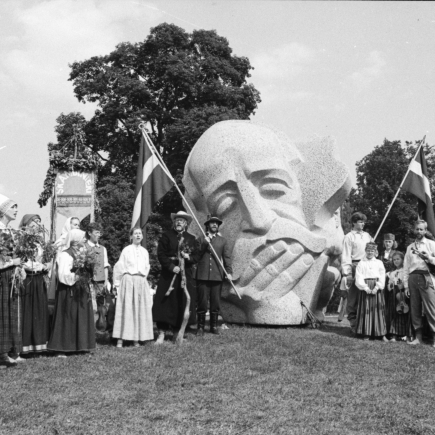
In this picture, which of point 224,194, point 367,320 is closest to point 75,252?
point 224,194

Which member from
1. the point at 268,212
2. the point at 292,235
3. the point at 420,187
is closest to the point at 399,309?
the point at 292,235

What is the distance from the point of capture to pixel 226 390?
5227 mm

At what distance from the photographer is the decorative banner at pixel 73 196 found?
19247 mm

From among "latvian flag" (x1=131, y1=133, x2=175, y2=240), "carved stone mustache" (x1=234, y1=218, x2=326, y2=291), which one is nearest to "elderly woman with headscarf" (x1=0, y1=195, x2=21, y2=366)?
"latvian flag" (x1=131, y1=133, x2=175, y2=240)

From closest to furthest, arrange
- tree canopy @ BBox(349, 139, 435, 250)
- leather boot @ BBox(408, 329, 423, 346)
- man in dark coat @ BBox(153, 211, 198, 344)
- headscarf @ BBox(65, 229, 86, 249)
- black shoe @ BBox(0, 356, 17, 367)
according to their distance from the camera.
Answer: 1. black shoe @ BBox(0, 356, 17, 367)
2. headscarf @ BBox(65, 229, 86, 249)
3. man in dark coat @ BBox(153, 211, 198, 344)
4. leather boot @ BBox(408, 329, 423, 346)
5. tree canopy @ BBox(349, 139, 435, 250)

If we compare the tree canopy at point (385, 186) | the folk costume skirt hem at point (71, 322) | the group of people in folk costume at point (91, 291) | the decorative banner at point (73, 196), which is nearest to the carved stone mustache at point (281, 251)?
the group of people in folk costume at point (91, 291)

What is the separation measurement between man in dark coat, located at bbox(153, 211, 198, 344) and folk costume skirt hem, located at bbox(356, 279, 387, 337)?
2.61 m

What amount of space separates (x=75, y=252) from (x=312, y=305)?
4508 millimetres

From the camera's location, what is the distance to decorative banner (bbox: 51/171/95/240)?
63.1ft

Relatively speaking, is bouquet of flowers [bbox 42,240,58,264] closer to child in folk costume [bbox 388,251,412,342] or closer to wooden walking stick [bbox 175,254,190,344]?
wooden walking stick [bbox 175,254,190,344]

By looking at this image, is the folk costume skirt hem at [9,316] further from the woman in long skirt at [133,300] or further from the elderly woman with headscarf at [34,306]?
the woman in long skirt at [133,300]

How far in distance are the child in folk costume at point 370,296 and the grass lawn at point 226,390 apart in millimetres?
797

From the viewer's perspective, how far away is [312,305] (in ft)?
32.0

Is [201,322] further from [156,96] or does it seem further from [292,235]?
[156,96]
